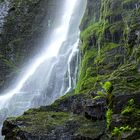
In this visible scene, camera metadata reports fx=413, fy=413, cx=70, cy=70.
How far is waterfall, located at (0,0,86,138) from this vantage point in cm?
3931

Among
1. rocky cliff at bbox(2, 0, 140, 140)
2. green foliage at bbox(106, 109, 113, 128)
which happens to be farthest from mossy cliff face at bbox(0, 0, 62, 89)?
green foliage at bbox(106, 109, 113, 128)

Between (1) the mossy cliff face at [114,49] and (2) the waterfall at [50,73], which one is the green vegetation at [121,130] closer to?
(1) the mossy cliff face at [114,49]

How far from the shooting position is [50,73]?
1706 inches

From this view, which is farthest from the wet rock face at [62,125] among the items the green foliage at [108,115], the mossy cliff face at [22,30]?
the mossy cliff face at [22,30]

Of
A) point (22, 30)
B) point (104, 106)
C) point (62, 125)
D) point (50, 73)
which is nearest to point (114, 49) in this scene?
point (104, 106)

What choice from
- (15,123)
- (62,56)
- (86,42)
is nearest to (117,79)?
(15,123)

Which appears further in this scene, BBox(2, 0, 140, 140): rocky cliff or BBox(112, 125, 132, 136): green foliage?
BBox(2, 0, 140, 140): rocky cliff

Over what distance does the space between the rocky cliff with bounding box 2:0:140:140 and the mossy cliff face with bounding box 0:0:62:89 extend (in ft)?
76.3

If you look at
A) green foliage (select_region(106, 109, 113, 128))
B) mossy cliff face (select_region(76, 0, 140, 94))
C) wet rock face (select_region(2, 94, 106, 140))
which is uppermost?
mossy cliff face (select_region(76, 0, 140, 94))

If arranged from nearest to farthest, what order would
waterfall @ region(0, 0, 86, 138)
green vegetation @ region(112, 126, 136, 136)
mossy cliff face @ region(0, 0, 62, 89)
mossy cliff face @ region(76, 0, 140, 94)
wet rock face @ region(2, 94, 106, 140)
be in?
green vegetation @ region(112, 126, 136, 136) → wet rock face @ region(2, 94, 106, 140) → mossy cliff face @ region(76, 0, 140, 94) → waterfall @ region(0, 0, 86, 138) → mossy cliff face @ region(0, 0, 62, 89)

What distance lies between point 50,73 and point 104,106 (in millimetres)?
23136

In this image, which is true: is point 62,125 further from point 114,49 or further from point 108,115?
point 114,49

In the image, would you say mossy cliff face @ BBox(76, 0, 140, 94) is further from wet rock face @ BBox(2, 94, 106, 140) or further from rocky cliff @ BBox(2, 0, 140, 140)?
wet rock face @ BBox(2, 94, 106, 140)

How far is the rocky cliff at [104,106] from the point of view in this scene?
18734 millimetres
